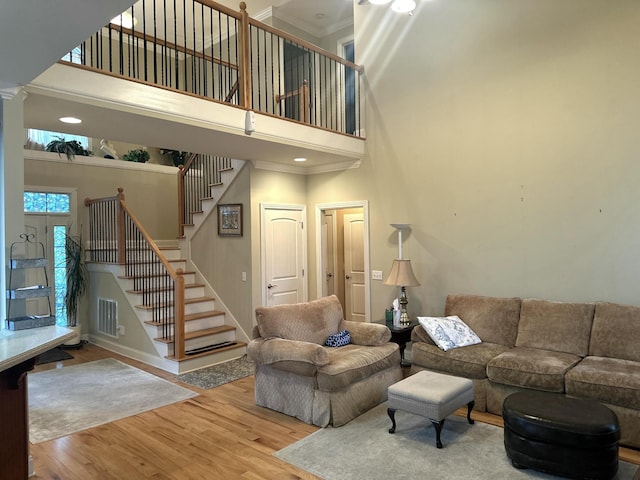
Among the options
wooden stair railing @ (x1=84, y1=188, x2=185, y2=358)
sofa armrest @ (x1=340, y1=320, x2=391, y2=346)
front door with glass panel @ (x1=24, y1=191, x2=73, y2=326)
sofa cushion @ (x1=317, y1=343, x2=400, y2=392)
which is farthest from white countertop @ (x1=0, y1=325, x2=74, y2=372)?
front door with glass panel @ (x1=24, y1=191, x2=73, y2=326)

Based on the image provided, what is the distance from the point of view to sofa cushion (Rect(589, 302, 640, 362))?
142 inches

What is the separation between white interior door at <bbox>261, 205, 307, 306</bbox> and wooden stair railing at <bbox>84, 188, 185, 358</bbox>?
123 cm

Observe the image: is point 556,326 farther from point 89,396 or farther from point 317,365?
point 89,396

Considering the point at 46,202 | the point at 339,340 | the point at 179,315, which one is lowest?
the point at 339,340

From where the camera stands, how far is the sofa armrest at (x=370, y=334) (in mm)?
4254

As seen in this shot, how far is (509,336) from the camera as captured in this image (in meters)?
4.20

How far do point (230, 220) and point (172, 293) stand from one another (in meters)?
1.26

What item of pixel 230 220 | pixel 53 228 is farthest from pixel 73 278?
pixel 230 220

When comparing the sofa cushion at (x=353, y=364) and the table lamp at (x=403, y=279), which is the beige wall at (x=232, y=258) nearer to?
the table lamp at (x=403, y=279)

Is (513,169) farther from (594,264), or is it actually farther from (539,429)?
(539,429)

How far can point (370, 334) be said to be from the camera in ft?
14.1

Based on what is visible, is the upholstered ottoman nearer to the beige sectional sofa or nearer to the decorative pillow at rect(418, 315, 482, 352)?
the beige sectional sofa

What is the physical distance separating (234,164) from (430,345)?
11.8ft

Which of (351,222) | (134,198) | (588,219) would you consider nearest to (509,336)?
(588,219)
